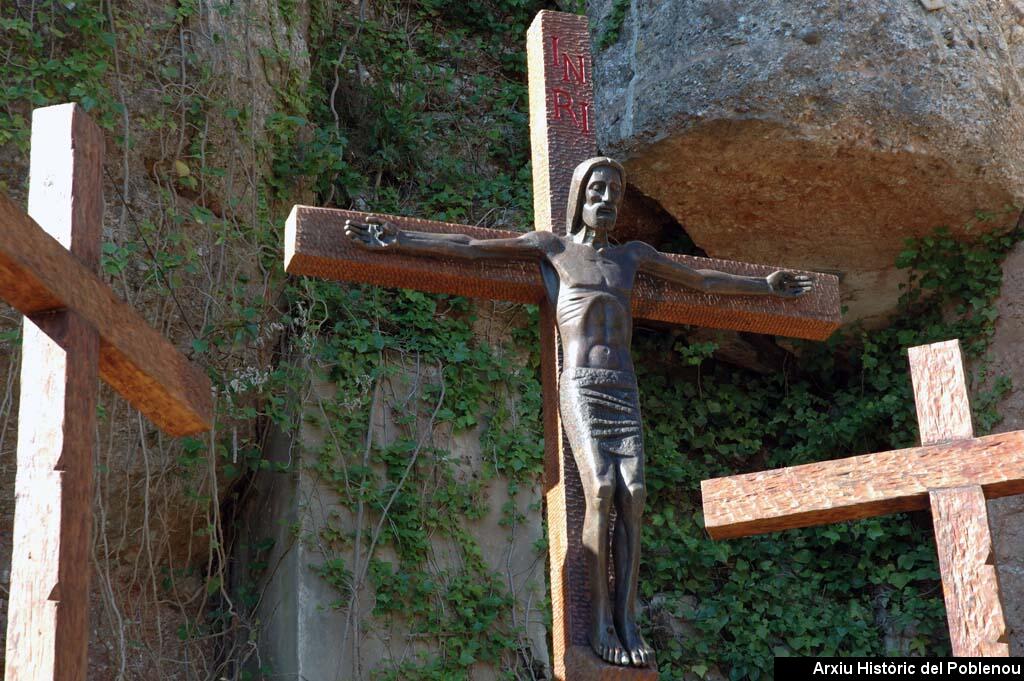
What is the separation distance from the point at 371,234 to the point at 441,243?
0.63ft

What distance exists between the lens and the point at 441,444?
18.9 feet

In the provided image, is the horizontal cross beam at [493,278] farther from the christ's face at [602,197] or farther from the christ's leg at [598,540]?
the christ's leg at [598,540]

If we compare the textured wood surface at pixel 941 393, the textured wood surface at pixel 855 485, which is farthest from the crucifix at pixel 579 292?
the textured wood surface at pixel 941 393

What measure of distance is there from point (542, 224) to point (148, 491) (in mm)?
2105

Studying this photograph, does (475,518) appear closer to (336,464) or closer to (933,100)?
(336,464)

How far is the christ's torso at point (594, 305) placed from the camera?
356 centimetres

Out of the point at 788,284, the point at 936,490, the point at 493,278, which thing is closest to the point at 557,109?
the point at 493,278

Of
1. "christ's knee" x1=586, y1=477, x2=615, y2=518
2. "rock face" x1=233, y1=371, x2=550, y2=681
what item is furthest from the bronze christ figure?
"rock face" x1=233, y1=371, x2=550, y2=681

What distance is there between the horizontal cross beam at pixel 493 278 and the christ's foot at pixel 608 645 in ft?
3.19

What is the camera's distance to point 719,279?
3932 millimetres

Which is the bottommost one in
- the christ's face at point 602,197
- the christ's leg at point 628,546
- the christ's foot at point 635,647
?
the christ's foot at point 635,647

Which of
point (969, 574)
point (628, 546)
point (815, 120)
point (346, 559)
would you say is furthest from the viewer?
point (815, 120)

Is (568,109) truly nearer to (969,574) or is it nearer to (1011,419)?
(969,574)

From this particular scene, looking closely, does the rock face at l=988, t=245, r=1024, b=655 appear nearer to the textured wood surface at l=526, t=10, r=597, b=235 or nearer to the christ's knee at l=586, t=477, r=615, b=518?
the textured wood surface at l=526, t=10, r=597, b=235
